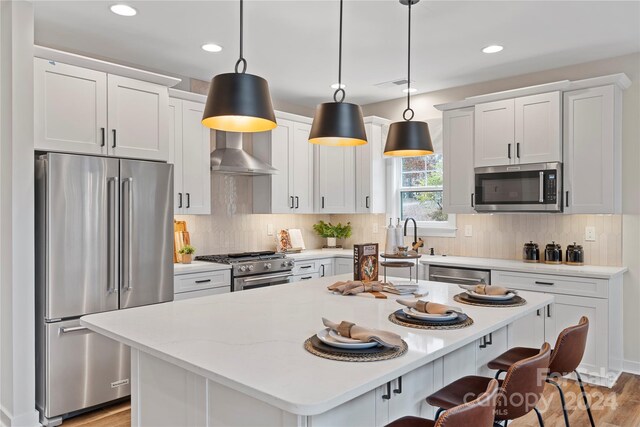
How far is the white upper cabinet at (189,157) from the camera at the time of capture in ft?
13.4

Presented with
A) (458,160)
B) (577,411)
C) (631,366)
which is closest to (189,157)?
(458,160)

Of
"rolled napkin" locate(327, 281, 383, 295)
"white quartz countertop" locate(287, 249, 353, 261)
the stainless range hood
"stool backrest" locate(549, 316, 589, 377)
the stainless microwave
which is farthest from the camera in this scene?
"white quartz countertop" locate(287, 249, 353, 261)

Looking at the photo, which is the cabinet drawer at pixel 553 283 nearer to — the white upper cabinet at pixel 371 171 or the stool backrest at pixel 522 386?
the white upper cabinet at pixel 371 171

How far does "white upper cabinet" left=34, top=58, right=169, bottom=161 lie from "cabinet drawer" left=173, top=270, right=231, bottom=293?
3.25 ft

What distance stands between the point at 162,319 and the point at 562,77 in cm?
412

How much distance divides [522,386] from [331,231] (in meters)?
4.18

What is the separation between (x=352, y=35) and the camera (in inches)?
138

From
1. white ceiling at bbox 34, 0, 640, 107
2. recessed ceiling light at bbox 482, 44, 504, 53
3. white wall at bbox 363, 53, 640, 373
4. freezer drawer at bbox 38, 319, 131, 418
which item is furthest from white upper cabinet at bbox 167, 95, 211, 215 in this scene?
white wall at bbox 363, 53, 640, 373

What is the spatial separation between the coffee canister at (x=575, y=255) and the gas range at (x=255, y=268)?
8.40 feet

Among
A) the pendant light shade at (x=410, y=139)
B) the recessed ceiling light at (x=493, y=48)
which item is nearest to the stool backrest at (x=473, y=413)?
the pendant light shade at (x=410, y=139)

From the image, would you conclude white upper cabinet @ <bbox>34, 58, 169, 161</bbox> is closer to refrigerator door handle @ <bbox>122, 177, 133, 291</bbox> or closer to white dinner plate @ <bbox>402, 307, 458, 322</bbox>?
refrigerator door handle @ <bbox>122, 177, 133, 291</bbox>

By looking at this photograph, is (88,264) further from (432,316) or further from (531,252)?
(531,252)

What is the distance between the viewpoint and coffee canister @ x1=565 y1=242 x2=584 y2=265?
4.07m

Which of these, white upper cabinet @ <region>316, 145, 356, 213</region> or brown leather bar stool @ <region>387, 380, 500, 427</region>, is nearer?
brown leather bar stool @ <region>387, 380, 500, 427</region>
